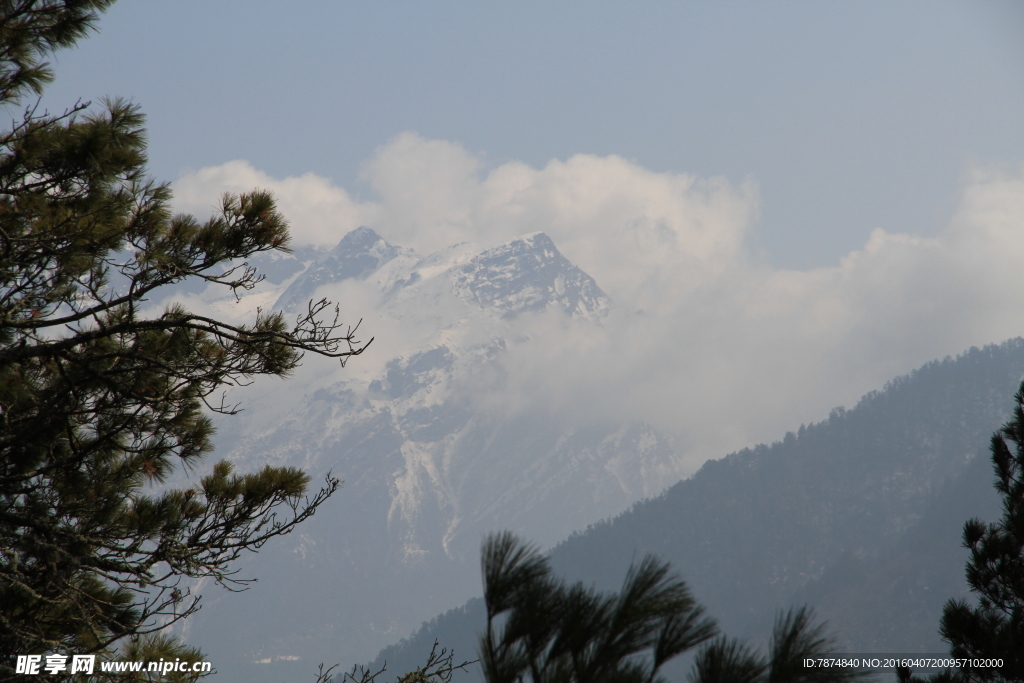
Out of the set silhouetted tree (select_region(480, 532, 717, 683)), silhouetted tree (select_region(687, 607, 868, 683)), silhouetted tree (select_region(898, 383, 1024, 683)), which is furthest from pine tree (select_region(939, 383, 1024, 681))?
silhouetted tree (select_region(480, 532, 717, 683))

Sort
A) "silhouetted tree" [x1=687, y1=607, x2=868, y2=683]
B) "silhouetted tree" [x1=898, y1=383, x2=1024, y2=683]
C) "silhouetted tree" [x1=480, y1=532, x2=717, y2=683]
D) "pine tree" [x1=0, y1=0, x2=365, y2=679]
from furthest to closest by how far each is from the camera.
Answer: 1. "silhouetted tree" [x1=898, y1=383, x2=1024, y2=683]
2. "pine tree" [x1=0, y1=0, x2=365, y2=679]
3. "silhouetted tree" [x1=480, y1=532, x2=717, y2=683]
4. "silhouetted tree" [x1=687, y1=607, x2=868, y2=683]

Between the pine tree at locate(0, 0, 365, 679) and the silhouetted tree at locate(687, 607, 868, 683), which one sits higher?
the pine tree at locate(0, 0, 365, 679)

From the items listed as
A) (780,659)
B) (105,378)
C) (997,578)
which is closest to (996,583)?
(997,578)

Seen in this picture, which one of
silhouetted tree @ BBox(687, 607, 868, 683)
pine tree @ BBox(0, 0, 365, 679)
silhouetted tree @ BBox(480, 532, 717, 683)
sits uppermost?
pine tree @ BBox(0, 0, 365, 679)

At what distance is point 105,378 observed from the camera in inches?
265

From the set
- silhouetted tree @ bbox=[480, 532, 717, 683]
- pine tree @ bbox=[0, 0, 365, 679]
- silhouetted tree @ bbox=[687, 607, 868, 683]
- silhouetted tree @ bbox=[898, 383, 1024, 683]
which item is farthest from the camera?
silhouetted tree @ bbox=[898, 383, 1024, 683]

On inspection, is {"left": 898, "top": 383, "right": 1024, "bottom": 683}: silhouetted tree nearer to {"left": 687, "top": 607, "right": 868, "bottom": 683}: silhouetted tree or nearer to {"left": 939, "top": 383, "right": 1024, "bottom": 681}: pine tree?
{"left": 939, "top": 383, "right": 1024, "bottom": 681}: pine tree

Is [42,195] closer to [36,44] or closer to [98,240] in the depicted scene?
[98,240]

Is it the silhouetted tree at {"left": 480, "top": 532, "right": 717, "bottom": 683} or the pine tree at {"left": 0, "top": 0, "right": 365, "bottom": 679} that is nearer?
the silhouetted tree at {"left": 480, "top": 532, "right": 717, "bottom": 683}

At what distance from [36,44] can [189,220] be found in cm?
326

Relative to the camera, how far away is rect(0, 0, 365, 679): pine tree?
A: 7246 millimetres

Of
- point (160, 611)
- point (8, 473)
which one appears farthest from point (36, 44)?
point (160, 611)

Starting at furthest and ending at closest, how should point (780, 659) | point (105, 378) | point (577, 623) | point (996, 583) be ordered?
point (996, 583) → point (105, 378) → point (577, 623) → point (780, 659)

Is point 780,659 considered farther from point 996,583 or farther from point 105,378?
point 996,583
